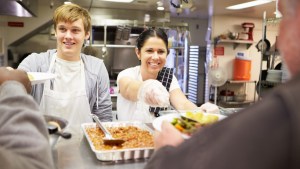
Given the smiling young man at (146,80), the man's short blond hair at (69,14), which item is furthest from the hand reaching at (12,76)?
the man's short blond hair at (69,14)

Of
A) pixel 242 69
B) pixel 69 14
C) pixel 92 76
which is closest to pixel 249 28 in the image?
pixel 242 69

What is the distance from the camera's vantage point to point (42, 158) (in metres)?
0.68

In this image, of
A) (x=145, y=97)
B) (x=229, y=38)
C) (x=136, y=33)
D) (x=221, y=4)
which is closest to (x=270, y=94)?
(x=145, y=97)

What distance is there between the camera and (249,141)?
1.28ft

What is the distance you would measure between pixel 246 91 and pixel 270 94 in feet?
24.0

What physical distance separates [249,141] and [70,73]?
1.60m

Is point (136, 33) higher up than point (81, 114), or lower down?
higher up

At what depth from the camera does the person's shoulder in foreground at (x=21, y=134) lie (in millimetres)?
643

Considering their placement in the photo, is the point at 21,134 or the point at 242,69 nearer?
the point at 21,134

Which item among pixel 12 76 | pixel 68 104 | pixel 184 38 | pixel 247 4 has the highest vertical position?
pixel 247 4

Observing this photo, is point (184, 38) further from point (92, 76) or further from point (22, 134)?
point (22, 134)

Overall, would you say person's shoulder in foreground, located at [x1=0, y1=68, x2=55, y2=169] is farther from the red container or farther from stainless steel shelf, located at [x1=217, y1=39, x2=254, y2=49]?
the red container

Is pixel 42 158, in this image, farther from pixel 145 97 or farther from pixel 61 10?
pixel 61 10

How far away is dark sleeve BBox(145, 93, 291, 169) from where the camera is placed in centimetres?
38
